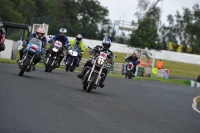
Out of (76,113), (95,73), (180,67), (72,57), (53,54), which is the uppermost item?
(53,54)

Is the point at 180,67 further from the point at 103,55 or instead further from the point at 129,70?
the point at 103,55

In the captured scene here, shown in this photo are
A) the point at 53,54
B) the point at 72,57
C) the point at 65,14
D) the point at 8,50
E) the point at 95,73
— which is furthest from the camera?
the point at 65,14

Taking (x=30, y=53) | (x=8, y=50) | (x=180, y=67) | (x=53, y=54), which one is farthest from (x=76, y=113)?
(x=180, y=67)

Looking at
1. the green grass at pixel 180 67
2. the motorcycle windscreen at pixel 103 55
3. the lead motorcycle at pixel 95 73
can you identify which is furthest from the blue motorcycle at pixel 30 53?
the green grass at pixel 180 67

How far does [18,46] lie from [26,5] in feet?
176

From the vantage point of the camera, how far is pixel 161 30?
11719 cm

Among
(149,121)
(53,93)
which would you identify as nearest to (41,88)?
(53,93)

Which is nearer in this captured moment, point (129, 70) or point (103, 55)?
point (103, 55)

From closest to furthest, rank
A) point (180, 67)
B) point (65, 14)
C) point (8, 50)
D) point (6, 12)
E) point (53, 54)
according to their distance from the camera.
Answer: point (53, 54), point (8, 50), point (6, 12), point (180, 67), point (65, 14)

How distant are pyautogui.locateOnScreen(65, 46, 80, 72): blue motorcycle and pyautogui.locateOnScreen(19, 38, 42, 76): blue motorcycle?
396 inches

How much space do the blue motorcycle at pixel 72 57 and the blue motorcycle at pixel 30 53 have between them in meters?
10.1

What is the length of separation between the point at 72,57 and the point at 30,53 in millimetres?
10531

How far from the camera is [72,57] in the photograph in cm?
3058

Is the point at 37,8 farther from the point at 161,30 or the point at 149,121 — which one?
A: the point at 149,121
